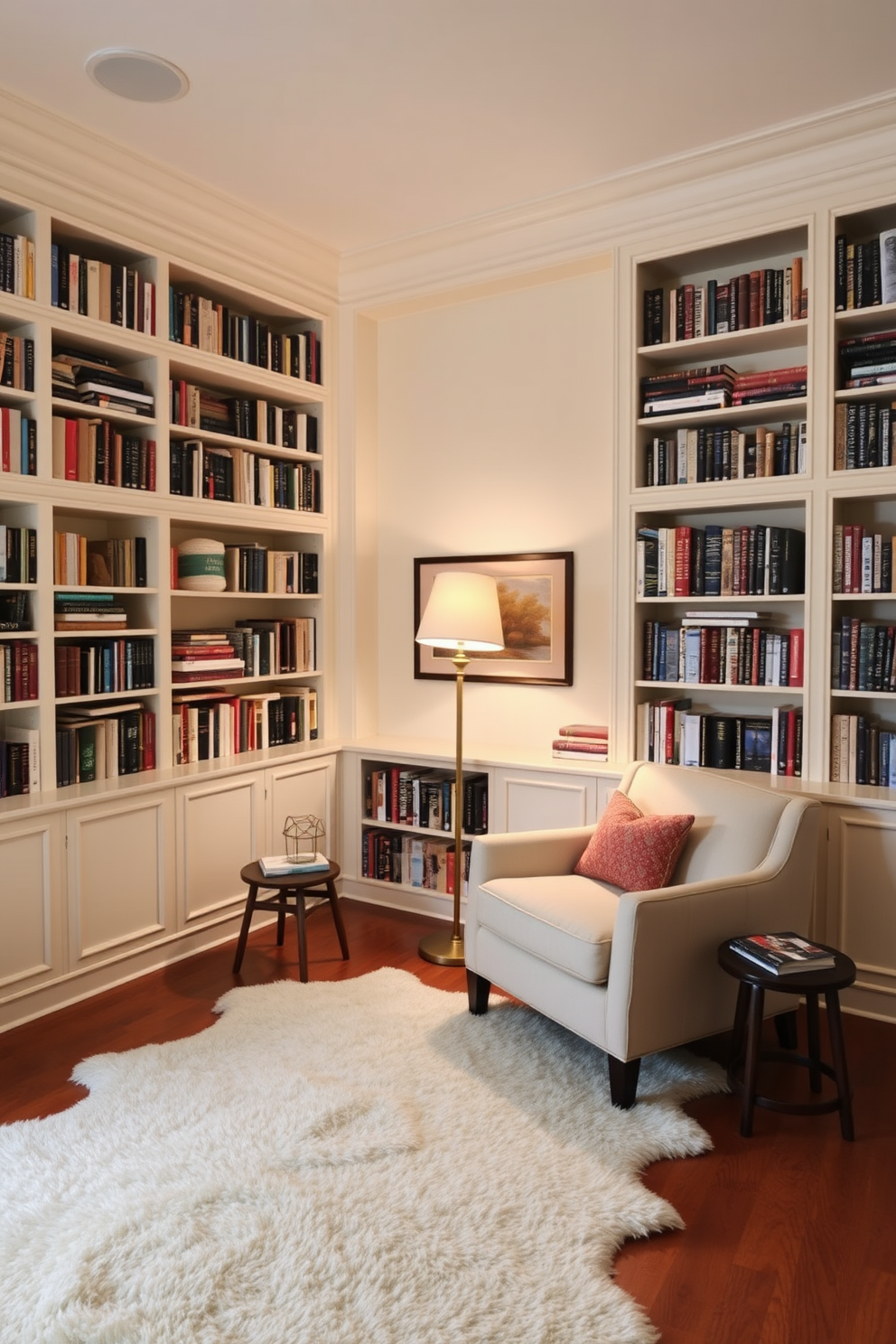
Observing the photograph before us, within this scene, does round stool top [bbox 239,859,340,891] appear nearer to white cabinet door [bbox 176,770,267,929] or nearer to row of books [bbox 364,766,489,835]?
white cabinet door [bbox 176,770,267,929]

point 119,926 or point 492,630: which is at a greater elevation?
point 492,630

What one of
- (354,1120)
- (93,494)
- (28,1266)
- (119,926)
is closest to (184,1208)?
(28,1266)

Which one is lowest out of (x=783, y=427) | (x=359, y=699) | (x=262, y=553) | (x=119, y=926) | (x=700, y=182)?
(x=119, y=926)

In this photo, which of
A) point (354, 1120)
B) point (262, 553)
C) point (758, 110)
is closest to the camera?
point (354, 1120)

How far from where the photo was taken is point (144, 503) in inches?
142

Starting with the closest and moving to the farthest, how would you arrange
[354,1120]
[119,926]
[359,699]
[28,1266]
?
[28,1266]
[354,1120]
[119,926]
[359,699]

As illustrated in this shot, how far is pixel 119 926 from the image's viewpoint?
11.2ft

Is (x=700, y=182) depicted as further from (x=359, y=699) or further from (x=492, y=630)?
(x=359, y=699)

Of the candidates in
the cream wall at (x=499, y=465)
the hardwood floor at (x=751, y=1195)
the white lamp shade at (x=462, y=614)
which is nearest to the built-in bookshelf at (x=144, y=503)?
the cream wall at (x=499, y=465)

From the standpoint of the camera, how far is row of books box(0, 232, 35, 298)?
311 centimetres

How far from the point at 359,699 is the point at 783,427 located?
7.36 ft

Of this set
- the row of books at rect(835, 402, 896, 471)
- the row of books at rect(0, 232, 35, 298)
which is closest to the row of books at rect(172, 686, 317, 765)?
the row of books at rect(0, 232, 35, 298)

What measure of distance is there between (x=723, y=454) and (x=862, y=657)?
0.91m

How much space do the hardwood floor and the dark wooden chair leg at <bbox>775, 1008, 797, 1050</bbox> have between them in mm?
138
